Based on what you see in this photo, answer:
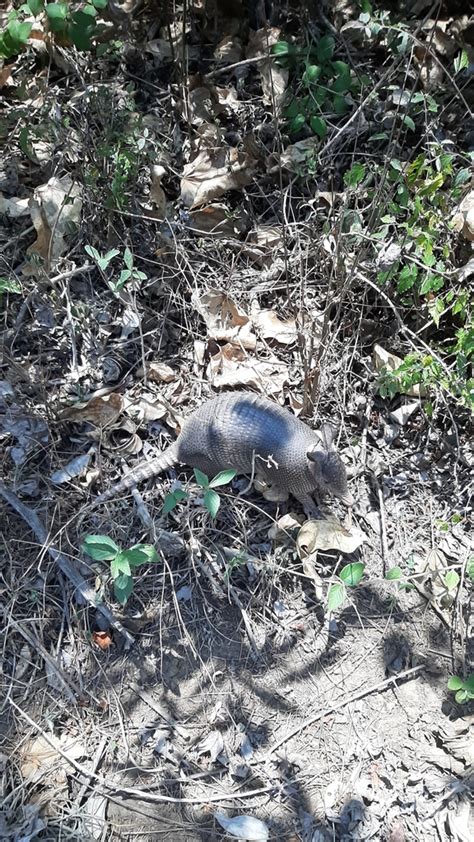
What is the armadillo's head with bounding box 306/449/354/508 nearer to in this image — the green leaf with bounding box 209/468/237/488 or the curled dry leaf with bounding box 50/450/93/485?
the green leaf with bounding box 209/468/237/488

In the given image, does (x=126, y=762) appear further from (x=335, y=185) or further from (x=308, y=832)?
(x=335, y=185)

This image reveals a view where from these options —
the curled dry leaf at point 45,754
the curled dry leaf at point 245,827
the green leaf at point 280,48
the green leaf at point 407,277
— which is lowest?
the curled dry leaf at point 45,754

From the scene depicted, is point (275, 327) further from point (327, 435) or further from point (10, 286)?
point (10, 286)

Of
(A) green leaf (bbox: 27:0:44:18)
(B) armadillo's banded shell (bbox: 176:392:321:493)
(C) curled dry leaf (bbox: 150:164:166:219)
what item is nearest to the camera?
(A) green leaf (bbox: 27:0:44:18)

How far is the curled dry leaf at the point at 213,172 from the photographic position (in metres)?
3.65

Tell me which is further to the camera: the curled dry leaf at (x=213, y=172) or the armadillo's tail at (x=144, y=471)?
the curled dry leaf at (x=213, y=172)

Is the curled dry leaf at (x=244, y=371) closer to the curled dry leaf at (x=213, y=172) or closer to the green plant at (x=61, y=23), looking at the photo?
the curled dry leaf at (x=213, y=172)

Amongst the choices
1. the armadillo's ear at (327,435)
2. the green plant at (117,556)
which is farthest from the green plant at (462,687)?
the green plant at (117,556)

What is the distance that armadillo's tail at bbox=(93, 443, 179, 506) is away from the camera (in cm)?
310

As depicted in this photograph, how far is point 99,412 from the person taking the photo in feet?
10.7

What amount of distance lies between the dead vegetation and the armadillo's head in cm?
14

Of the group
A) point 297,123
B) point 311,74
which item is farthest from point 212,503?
point 311,74

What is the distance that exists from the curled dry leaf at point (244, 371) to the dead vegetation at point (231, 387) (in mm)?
15

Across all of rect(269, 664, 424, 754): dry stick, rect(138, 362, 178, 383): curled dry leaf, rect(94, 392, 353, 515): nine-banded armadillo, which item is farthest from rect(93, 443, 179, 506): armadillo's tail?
rect(269, 664, 424, 754): dry stick
